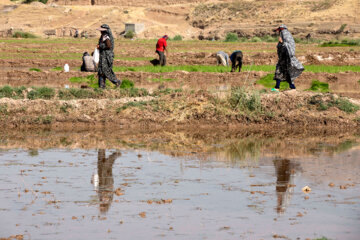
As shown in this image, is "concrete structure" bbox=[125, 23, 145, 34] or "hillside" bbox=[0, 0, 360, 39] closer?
"concrete structure" bbox=[125, 23, 145, 34]

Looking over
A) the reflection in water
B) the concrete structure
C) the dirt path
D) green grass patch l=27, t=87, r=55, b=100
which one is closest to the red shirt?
green grass patch l=27, t=87, r=55, b=100

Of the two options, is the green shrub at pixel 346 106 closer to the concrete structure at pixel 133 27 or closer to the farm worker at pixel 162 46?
the farm worker at pixel 162 46

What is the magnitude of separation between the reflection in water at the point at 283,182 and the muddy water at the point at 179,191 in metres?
0.01

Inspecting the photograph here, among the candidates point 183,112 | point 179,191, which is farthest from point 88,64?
point 179,191

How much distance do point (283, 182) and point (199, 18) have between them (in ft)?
249

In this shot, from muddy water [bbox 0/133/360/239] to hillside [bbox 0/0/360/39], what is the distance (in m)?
57.5

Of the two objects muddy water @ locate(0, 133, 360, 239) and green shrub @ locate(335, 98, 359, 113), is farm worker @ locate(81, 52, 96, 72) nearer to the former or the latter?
green shrub @ locate(335, 98, 359, 113)

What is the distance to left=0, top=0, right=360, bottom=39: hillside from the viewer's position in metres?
69.9

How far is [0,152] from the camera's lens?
34.1 feet

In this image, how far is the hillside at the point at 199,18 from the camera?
6994 cm

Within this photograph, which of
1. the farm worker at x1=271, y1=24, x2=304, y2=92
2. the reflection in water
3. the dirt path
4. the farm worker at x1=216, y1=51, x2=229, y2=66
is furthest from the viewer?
the farm worker at x1=216, y1=51, x2=229, y2=66

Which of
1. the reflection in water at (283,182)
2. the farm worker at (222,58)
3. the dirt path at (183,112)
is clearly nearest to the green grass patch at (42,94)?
the dirt path at (183,112)

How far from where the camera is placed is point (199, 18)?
3258 inches

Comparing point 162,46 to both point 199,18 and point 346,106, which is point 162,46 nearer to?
point 346,106
